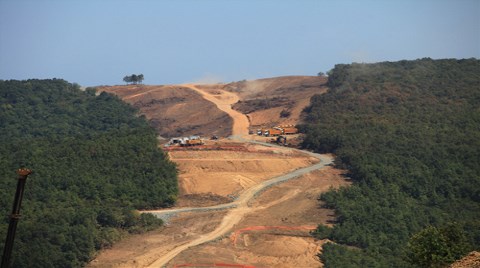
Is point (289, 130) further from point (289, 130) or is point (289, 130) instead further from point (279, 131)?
point (279, 131)

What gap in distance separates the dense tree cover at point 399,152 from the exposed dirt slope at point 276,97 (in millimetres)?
3006

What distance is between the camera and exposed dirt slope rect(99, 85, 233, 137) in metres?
101

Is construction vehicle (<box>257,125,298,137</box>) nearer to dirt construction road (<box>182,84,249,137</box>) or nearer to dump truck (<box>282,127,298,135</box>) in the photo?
dump truck (<box>282,127,298,135</box>)

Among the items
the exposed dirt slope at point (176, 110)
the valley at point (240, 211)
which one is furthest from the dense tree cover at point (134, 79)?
the valley at point (240, 211)

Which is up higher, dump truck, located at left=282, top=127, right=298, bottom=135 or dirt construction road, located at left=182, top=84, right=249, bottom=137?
dirt construction road, located at left=182, top=84, right=249, bottom=137

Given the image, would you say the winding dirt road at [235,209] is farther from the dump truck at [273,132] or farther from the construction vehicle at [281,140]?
the dump truck at [273,132]

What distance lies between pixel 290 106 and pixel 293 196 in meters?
37.7

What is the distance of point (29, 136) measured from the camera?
3775 inches

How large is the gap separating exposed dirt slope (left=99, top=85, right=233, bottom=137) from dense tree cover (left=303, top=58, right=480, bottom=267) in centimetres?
1350

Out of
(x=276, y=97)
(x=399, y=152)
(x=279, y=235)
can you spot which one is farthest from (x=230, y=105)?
(x=279, y=235)

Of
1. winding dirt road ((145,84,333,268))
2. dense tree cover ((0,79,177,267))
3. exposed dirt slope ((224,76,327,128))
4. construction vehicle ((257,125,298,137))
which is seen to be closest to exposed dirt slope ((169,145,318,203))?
winding dirt road ((145,84,333,268))

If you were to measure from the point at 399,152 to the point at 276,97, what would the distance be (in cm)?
3485

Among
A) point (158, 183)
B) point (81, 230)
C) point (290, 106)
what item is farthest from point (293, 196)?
point (290, 106)

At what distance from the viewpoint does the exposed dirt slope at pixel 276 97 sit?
98500 millimetres
